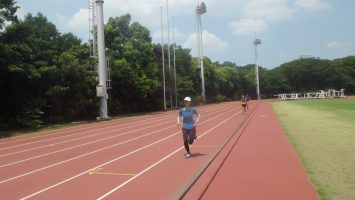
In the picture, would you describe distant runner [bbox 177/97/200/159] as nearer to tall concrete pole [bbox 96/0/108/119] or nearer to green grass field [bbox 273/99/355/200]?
green grass field [bbox 273/99/355/200]

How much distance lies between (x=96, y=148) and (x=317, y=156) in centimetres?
724

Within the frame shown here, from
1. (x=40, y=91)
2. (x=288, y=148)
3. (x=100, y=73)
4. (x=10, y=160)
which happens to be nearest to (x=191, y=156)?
(x=288, y=148)

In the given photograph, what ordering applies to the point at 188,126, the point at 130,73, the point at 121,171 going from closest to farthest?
the point at 121,171 < the point at 188,126 < the point at 130,73

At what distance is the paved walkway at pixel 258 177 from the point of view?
23.6ft

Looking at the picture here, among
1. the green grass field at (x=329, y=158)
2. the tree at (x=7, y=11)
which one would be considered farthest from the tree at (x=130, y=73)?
the green grass field at (x=329, y=158)

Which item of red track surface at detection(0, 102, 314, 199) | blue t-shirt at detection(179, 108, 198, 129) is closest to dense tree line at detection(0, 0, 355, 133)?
red track surface at detection(0, 102, 314, 199)

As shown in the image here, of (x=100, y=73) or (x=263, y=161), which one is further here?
(x=100, y=73)

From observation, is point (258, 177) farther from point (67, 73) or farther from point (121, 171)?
point (67, 73)

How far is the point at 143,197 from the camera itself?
286 inches

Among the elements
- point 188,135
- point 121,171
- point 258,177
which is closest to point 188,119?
point 188,135

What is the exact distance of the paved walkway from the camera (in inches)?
283

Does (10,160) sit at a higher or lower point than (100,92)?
lower

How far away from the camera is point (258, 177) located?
853cm

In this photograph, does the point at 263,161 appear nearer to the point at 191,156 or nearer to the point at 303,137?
the point at 191,156
